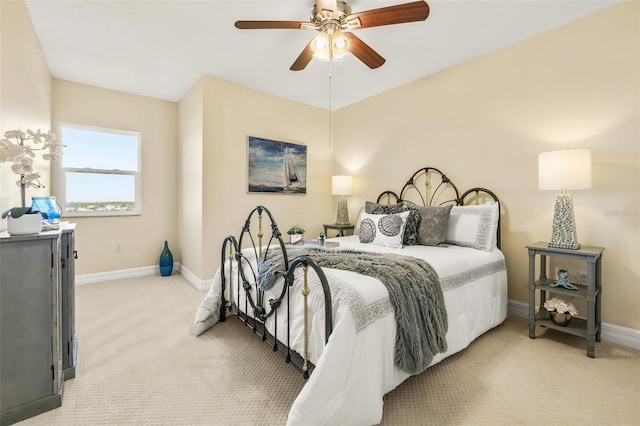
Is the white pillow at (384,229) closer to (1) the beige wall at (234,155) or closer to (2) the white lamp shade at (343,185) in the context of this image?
(2) the white lamp shade at (343,185)

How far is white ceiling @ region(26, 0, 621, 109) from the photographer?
7.61ft

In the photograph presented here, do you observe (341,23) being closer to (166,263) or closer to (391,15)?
(391,15)

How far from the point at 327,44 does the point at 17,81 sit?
2293 millimetres

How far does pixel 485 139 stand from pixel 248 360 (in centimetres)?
303

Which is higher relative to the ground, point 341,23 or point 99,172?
point 341,23

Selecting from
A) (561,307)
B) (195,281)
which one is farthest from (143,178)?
(561,307)

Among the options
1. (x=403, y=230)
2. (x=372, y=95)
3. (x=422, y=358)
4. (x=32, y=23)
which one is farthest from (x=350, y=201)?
(x=32, y=23)

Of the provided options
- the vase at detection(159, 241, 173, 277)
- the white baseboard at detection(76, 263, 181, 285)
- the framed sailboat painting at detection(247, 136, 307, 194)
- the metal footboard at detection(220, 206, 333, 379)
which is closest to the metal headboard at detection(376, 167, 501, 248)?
the framed sailboat painting at detection(247, 136, 307, 194)

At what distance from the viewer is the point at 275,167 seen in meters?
4.17

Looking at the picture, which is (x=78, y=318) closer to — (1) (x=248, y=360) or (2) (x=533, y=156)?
(1) (x=248, y=360)

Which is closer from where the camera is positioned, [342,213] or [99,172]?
[99,172]

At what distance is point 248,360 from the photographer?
2059 millimetres

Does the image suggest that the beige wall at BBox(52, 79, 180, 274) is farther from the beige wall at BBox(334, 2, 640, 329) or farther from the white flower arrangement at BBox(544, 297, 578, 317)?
the white flower arrangement at BBox(544, 297, 578, 317)

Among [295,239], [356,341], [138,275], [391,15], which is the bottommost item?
[138,275]
